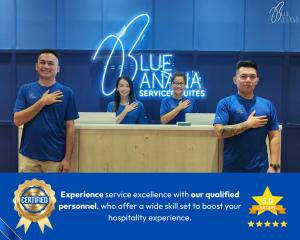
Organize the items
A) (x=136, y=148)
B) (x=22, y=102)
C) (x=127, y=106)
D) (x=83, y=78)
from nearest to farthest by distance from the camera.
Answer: (x=22, y=102), (x=136, y=148), (x=127, y=106), (x=83, y=78)

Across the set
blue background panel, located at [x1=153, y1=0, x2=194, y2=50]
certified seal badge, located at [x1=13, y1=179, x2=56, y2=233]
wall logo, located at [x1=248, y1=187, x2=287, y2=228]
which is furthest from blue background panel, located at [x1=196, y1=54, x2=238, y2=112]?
certified seal badge, located at [x1=13, y1=179, x2=56, y2=233]

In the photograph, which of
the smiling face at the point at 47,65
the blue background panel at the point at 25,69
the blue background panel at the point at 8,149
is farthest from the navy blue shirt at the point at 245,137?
the blue background panel at the point at 8,149

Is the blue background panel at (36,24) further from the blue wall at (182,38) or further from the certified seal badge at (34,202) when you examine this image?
the certified seal badge at (34,202)

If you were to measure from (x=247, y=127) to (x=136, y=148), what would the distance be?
3.48ft

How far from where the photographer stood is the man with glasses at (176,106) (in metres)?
4.46

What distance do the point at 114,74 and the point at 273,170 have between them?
3342 mm

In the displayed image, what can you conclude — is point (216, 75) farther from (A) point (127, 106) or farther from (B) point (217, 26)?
(A) point (127, 106)

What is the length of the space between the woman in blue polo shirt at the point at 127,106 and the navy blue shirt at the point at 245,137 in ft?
5.35

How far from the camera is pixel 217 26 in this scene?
232 inches

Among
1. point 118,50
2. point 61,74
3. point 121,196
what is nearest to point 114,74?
point 118,50

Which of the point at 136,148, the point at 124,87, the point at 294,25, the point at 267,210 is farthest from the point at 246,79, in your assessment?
the point at 294,25

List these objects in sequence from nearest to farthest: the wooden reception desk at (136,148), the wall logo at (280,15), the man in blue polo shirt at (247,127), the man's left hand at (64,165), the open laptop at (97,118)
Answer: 1. the man in blue polo shirt at (247,127)
2. the man's left hand at (64,165)
3. the wooden reception desk at (136,148)
4. the open laptop at (97,118)
5. the wall logo at (280,15)

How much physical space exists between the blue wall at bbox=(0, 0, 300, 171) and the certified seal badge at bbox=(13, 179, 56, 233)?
161 inches

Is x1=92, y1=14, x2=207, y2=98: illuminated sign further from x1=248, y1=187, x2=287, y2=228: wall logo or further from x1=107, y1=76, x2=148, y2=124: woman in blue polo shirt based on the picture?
x1=248, y1=187, x2=287, y2=228: wall logo
